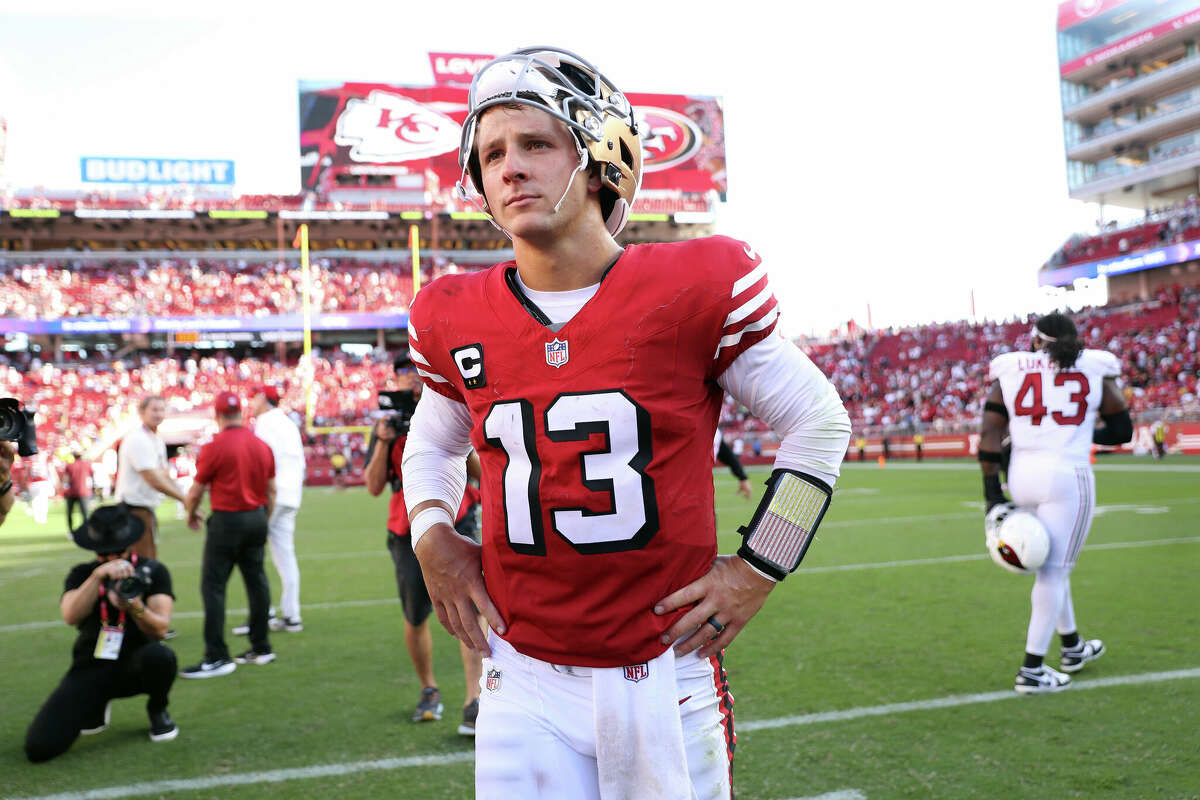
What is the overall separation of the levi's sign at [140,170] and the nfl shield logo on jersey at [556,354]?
1918 inches

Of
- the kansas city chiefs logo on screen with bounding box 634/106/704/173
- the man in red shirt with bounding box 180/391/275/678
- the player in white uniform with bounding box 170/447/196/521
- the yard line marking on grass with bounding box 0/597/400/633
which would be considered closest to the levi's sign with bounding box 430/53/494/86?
the kansas city chiefs logo on screen with bounding box 634/106/704/173

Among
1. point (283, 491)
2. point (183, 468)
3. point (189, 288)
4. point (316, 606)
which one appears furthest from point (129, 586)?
point (189, 288)

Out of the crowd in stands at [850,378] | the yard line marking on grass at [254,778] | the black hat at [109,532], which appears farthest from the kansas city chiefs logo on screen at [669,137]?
the yard line marking on grass at [254,778]

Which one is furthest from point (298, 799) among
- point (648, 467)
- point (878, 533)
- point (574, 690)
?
point (878, 533)

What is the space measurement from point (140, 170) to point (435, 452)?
49383 millimetres

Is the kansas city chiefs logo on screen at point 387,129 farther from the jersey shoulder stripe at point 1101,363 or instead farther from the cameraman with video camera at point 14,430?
the cameraman with video camera at point 14,430

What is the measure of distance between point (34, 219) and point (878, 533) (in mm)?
42548

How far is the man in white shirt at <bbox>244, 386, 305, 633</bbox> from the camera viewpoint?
6996 mm

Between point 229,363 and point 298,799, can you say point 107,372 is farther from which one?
point 298,799

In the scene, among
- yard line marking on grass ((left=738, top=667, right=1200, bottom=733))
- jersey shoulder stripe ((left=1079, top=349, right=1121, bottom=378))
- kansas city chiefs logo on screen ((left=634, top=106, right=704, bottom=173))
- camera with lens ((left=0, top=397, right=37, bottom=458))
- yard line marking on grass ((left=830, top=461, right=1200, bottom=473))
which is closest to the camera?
camera with lens ((left=0, top=397, right=37, bottom=458))

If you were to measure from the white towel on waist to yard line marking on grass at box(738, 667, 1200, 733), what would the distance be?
2758 mm

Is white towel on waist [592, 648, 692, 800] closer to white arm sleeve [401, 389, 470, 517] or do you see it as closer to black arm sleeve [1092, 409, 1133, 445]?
white arm sleeve [401, 389, 470, 517]

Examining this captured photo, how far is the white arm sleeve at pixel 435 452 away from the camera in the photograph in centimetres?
199

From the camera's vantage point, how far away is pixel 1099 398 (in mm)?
4699
